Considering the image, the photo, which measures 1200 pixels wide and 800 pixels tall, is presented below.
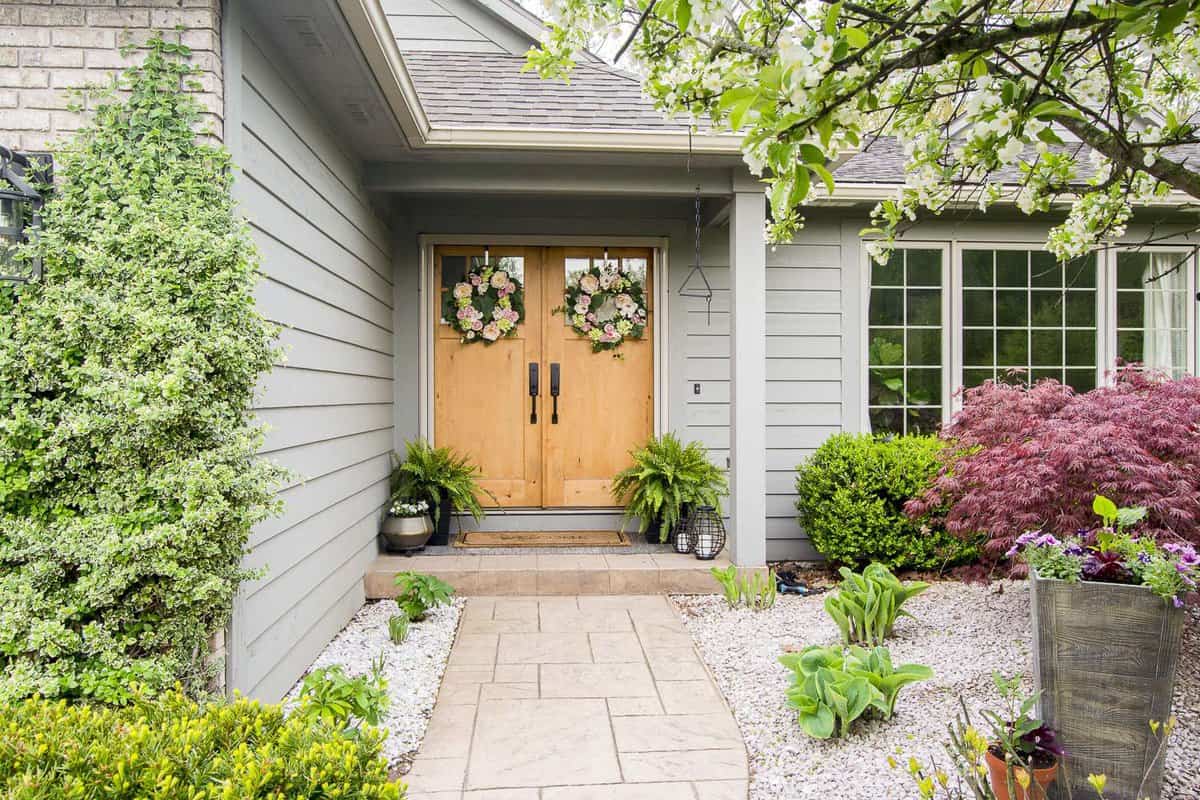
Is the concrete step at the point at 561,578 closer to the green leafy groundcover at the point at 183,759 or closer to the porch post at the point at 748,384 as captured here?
the porch post at the point at 748,384

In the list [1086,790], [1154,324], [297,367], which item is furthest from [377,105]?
[1154,324]

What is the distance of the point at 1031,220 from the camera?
594 centimetres

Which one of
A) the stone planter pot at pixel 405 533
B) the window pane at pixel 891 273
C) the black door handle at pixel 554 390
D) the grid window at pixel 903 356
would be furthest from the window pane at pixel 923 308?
the stone planter pot at pixel 405 533

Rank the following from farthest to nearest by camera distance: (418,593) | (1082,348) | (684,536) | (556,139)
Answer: (1082,348)
(684,536)
(556,139)
(418,593)

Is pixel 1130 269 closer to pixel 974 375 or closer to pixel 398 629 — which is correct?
pixel 974 375

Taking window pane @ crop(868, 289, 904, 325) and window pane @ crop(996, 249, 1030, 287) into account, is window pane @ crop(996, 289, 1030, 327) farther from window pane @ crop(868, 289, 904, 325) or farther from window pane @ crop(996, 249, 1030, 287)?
window pane @ crop(868, 289, 904, 325)

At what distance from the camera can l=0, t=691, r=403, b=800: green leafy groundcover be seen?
1.48 m

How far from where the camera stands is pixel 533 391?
574 cm

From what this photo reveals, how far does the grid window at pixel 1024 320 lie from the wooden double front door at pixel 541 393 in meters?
2.43

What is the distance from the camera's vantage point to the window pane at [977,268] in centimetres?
591

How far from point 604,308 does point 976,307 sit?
2.81 m

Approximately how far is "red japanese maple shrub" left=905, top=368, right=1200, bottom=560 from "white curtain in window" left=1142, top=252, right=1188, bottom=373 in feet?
8.10

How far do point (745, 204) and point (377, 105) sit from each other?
7.50ft

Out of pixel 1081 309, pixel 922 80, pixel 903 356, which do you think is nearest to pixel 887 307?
pixel 903 356
